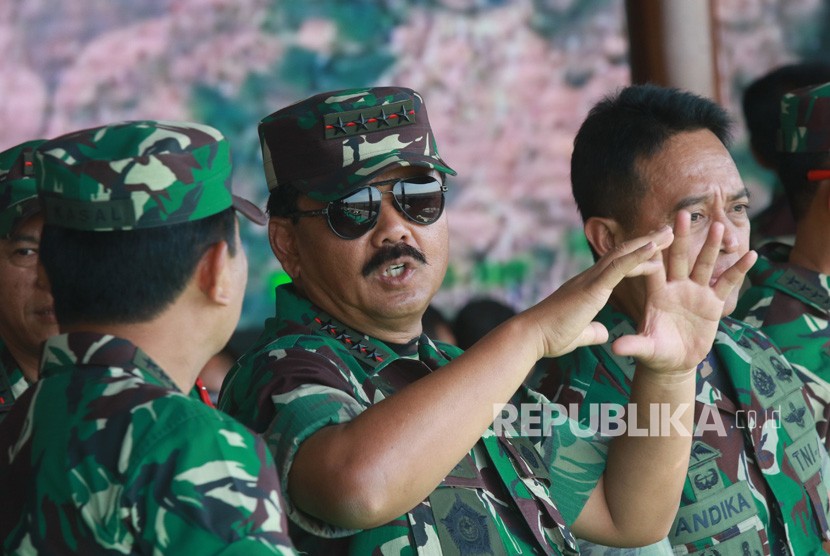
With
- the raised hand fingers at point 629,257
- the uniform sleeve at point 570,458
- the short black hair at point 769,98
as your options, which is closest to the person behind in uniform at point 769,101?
the short black hair at point 769,98

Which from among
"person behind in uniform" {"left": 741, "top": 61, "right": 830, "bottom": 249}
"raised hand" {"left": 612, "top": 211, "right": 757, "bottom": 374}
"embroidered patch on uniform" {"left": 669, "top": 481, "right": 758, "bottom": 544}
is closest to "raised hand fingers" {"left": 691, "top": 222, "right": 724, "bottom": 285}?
"raised hand" {"left": 612, "top": 211, "right": 757, "bottom": 374}

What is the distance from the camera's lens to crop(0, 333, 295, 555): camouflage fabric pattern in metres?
1.67

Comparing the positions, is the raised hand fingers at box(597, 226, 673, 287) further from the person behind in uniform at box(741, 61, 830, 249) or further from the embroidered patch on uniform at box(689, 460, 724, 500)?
the person behind in uniform at box(741, 61, 830, 249)

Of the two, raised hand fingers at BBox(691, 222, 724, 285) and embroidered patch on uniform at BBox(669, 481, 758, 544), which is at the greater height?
raised hand fingers at BBox(691, 222, 724, 285)

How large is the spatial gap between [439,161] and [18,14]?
402cm

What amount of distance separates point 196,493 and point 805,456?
2005mm

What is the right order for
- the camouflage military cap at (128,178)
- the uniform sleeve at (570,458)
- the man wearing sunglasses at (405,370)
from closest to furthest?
the camouflage military cap at (128,178) < the man wearing sunglasses at (405,370) < the uniform sleeve at (570,458)

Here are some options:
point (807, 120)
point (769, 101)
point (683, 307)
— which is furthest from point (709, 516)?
point (769, 101)

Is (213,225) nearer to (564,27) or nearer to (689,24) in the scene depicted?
(689,24)

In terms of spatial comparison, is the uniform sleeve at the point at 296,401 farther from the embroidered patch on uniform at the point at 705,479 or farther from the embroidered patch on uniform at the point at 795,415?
the embroidered patch on uniform at the point at 795,415

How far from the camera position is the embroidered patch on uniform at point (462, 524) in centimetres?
229

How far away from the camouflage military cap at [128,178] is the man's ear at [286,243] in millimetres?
774

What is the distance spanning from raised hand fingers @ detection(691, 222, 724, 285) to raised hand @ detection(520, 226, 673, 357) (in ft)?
0.91

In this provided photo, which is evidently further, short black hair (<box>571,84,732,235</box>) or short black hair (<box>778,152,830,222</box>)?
short black hair (<box>778,152,830,222</box>)
